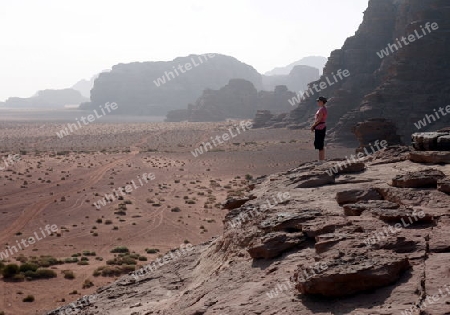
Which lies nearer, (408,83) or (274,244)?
(274,244)

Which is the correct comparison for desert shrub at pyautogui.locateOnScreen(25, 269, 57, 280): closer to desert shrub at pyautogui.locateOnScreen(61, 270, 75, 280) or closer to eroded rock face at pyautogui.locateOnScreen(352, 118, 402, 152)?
desert shrub at pyautogui.locateOnScreen(61, 270, 75, 280)

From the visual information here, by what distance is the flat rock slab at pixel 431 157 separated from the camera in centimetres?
1186

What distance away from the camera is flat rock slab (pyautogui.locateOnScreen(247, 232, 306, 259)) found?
868 centimetres

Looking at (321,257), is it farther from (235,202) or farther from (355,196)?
(235,202)

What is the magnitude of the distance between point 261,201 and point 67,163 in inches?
1981

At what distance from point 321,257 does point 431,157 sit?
21.7 ft

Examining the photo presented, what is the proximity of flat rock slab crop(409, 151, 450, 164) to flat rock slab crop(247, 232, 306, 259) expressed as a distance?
5.70 metres

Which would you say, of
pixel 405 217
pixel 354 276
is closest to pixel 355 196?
pixel 405 217

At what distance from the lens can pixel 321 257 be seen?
24.7ft

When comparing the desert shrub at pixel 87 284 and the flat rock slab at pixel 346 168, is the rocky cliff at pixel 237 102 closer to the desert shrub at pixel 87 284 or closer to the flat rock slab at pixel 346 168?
the desert shrub at pixel 87 284

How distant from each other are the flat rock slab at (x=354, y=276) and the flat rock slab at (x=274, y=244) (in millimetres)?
1666

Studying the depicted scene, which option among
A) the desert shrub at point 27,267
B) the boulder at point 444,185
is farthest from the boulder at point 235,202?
the desert shrub at point 27,267

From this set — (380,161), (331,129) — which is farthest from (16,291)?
(331,129)

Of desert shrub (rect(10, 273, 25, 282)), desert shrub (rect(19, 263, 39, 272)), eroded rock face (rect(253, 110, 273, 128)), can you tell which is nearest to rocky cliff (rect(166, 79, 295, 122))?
eroded rock face (rect(253, 110, 273, 128))
